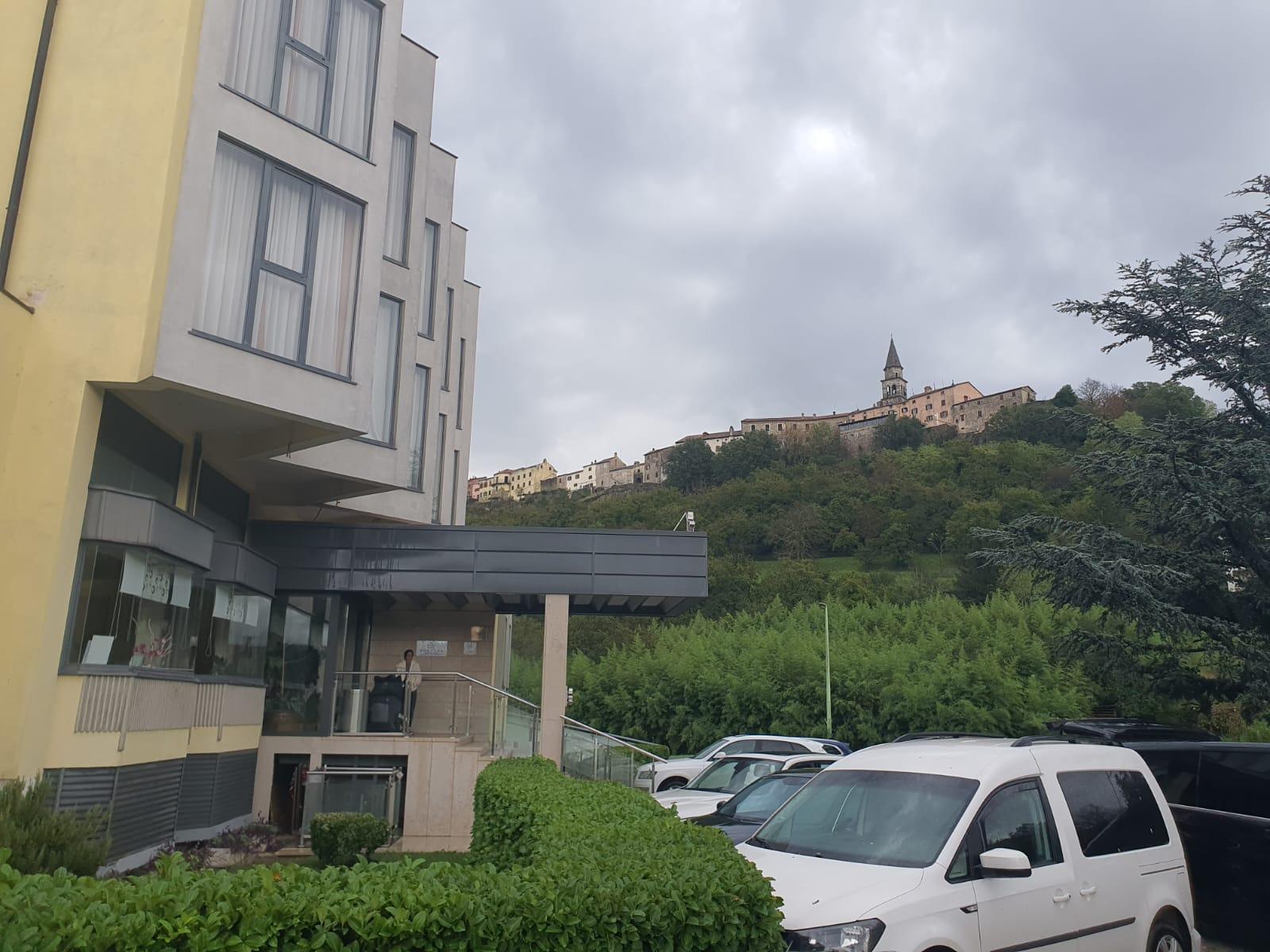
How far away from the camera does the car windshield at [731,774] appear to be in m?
14.1

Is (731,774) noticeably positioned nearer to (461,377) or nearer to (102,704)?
(102,704)

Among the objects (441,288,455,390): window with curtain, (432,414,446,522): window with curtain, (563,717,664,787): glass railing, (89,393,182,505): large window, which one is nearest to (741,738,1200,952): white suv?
(89,393,182,505): large window

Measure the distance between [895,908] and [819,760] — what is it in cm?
962

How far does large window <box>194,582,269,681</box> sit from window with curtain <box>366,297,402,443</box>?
321 cm

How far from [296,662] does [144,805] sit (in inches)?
206

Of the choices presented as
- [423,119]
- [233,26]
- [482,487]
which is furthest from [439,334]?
[482,487]

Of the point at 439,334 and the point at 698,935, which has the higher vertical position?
the point at 439,334

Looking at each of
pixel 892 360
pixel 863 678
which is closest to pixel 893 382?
pixel 892 360

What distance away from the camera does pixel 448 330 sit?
75.3 feet

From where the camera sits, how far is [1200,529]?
58.5 ft

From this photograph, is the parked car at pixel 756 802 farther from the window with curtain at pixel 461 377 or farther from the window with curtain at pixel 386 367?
the window with curtain at pixel 461 377

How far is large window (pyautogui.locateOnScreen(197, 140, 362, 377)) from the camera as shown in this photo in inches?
440

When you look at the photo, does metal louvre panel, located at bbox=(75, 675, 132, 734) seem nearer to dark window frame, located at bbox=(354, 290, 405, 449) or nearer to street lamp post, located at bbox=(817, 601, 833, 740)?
dark window frame, located at bbox=(354, 290, 405, 449)

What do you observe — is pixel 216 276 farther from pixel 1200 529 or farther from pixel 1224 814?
pixel 1200 529
